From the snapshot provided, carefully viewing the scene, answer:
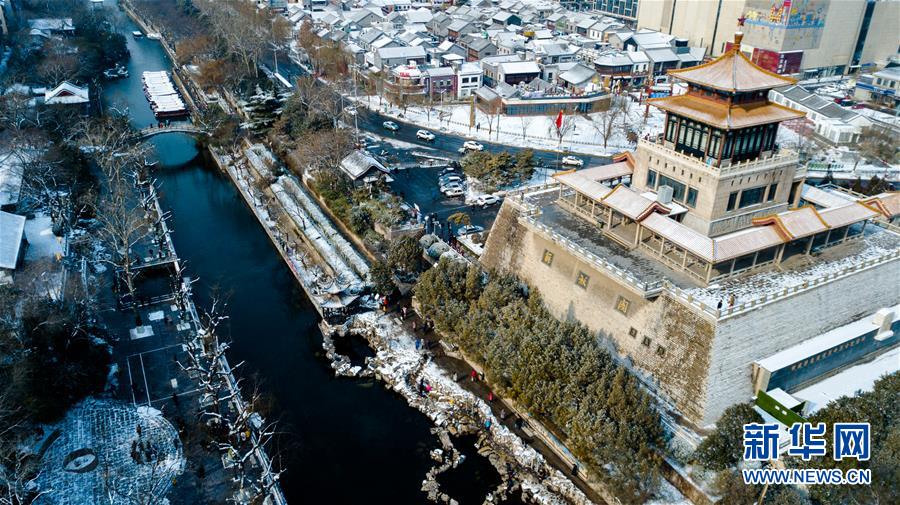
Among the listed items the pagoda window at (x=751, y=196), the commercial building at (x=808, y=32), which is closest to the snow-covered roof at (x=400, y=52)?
the commercial building at (x=808, y=32)

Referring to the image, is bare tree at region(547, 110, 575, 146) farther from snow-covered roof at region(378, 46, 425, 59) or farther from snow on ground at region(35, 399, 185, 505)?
snow on ground at region(35, 399, 185, 505)

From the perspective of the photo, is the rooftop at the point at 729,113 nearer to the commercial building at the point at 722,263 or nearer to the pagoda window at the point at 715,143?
the commercial building at the point at 722,263

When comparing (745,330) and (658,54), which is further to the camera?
(658,54)

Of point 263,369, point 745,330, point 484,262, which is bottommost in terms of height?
point 263,369

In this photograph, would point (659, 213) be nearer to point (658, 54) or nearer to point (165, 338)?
point (165, 338)

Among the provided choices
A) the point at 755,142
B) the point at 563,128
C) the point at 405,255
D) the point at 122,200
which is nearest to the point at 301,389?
the point at 405,255

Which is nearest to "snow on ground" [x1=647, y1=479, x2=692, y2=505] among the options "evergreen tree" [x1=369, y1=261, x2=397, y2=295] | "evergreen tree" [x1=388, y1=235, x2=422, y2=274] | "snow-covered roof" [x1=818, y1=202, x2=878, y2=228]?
"snow-covered roof" [x1=818, y1=202, x2=878, y2=228]

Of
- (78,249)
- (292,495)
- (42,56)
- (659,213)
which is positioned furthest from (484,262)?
(42,56)
